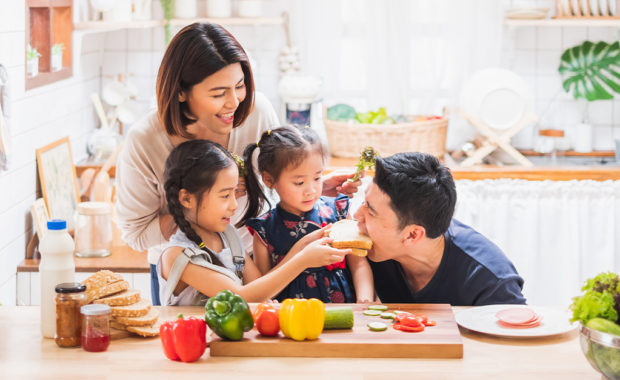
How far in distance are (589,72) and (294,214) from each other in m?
2.80

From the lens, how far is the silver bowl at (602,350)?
1562mm

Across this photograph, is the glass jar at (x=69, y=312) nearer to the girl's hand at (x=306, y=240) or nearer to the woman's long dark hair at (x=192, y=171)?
the woman's long dark hair at (x=192, y=171)

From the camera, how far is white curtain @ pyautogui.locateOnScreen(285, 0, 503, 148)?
4613 millimetres

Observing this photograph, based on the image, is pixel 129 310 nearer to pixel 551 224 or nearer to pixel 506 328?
pixel 506 328

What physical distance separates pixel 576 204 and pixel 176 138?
7.82 feet

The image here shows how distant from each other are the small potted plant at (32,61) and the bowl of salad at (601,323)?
259 centimetres

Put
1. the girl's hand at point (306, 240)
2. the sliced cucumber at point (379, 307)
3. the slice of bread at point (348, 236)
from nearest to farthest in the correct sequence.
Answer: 1. the sliced cucumber at point (379, 307)
2. the slice of bread at point (348, 236)
3. the girl's hand at point (306, 240)

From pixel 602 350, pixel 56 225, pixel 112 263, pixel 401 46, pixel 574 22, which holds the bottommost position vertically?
pixel 112 263

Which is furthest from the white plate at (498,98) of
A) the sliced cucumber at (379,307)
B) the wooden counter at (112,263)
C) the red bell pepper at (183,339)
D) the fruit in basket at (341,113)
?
the red bell pepper at (183,339)

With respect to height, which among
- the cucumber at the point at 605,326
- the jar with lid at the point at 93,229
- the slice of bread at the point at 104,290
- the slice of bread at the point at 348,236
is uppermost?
the slice of bread at the point at 348,236

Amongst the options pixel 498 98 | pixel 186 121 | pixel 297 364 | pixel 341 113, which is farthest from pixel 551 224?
pixel 297 364

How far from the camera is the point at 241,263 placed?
2309mm

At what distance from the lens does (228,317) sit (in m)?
1.82

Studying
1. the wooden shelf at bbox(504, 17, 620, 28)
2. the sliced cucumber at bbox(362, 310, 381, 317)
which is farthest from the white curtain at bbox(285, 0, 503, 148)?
the sliced cucumber at bbox(362, 310, 381, 317)
